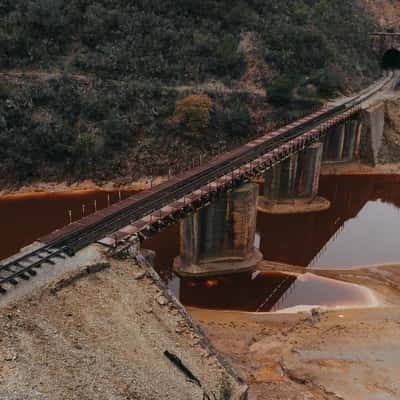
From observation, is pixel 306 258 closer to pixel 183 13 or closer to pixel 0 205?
pixel 0 205

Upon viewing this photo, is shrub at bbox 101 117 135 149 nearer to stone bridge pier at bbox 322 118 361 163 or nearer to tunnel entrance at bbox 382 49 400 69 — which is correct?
stone bridge pier at bbox 322 118 361 163

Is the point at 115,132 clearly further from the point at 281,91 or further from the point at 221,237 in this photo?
the point at 221,237

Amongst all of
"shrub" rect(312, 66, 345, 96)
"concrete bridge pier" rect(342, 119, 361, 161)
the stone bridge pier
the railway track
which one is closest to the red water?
the railway track

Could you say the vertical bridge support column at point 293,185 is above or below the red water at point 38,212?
above

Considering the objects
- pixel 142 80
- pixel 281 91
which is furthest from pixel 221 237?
pixel 281 91

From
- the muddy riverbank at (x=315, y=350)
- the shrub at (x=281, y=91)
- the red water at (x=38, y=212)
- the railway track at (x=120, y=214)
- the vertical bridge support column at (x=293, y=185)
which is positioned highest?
the shrub at (x=281, y=91)

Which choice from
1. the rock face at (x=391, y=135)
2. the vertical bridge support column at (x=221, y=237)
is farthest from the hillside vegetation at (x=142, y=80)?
the vertical bridge support column at (x=221, y=237)

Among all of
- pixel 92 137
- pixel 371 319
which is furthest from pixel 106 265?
pixel 92 137

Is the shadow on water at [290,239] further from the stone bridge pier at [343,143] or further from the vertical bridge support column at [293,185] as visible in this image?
the stone bridge pier at [343,143]
